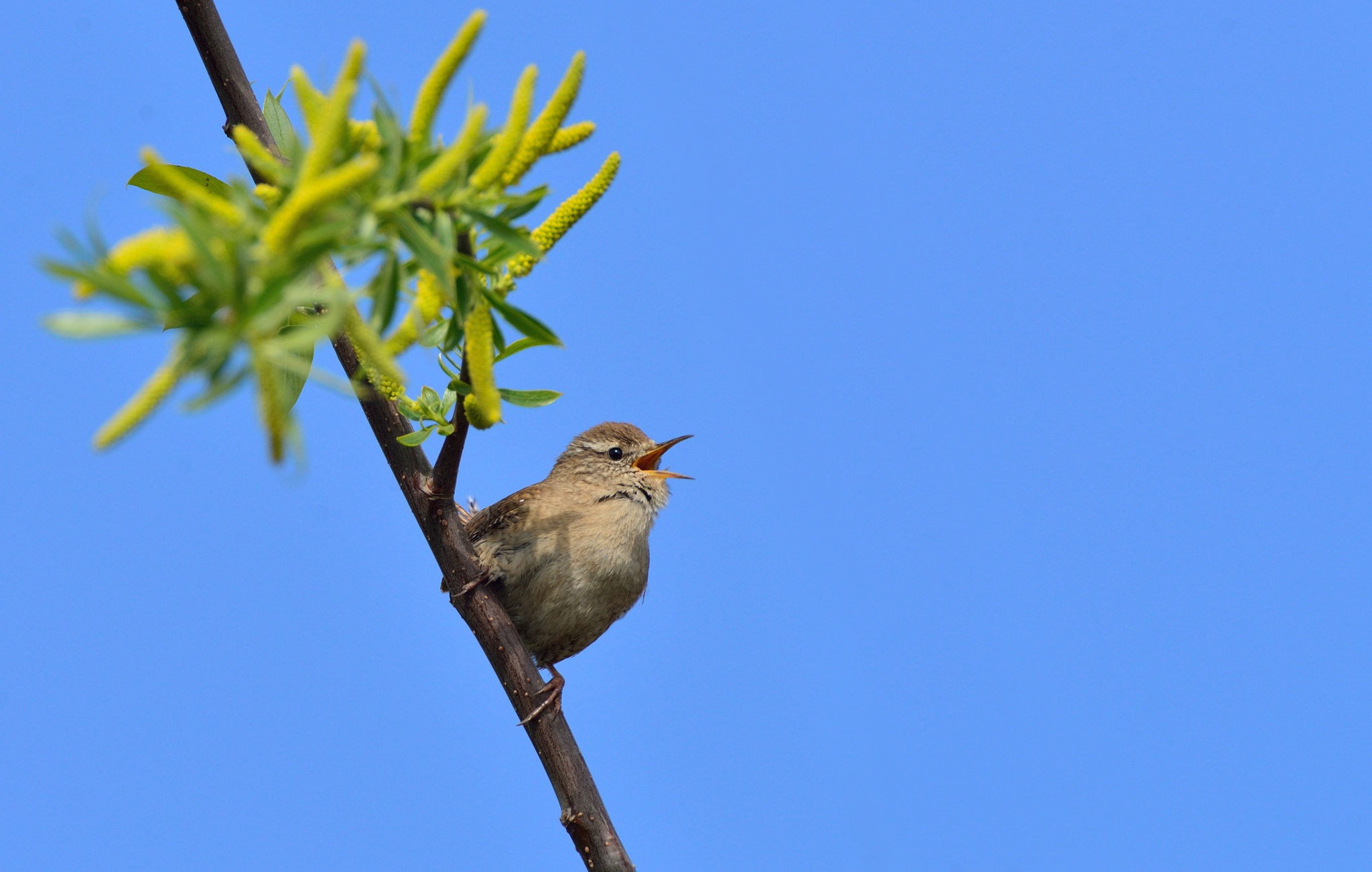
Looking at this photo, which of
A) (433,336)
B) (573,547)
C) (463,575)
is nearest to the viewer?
(433,336)

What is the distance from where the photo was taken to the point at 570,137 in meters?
2.62

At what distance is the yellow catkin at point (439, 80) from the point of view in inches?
88.4

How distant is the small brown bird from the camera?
6.04m

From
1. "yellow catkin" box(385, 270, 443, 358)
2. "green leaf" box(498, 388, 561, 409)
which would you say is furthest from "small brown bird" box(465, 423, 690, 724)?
"yellow catkin" box(385, 270, 443, 358)

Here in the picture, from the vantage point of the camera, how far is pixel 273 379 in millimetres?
1867

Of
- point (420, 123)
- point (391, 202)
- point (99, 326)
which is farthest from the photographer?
point (420, 123)

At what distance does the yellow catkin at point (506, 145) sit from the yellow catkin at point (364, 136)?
23 centimetres

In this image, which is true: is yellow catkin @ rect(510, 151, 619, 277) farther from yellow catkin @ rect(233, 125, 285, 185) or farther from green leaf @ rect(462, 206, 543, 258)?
yellow catkin @ rect(233, 125, 285, 185)

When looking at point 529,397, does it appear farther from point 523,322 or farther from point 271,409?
point 271,409

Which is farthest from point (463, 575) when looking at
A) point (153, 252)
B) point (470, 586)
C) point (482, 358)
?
point (153, 252)

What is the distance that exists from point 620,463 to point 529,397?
385cm

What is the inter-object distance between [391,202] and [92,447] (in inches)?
28.0

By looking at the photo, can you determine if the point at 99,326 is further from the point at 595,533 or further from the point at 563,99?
the point at 595,533

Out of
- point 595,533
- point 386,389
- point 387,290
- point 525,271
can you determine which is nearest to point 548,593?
point 595,533
